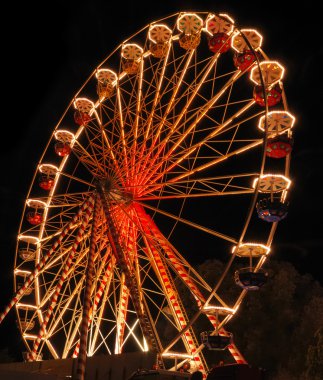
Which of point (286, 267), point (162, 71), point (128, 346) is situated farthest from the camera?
point (128, 346)

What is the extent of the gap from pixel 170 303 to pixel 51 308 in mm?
3673

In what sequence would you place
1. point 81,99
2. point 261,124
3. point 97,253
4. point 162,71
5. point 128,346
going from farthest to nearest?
point 128,346 → point 81,99 → point 162,71 → point 97,253 → point 261,124

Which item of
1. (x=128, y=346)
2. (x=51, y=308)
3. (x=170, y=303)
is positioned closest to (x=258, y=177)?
(x=170, y=303)

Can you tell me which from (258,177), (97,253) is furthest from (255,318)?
(258,177)

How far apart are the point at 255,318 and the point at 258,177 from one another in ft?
54.5

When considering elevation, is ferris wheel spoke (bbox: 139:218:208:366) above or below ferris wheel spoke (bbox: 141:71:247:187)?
below

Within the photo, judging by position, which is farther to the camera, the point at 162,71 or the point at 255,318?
the point at 255,318

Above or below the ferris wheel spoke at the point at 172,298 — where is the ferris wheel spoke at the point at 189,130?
above

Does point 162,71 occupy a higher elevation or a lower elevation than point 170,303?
higher

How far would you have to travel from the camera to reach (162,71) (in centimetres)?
1933

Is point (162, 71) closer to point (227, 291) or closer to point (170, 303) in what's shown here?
point (170, 303)

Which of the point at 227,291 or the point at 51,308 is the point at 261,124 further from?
the point at 227,291

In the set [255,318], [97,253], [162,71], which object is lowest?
[255,318]

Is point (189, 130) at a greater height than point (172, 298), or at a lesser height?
greater
